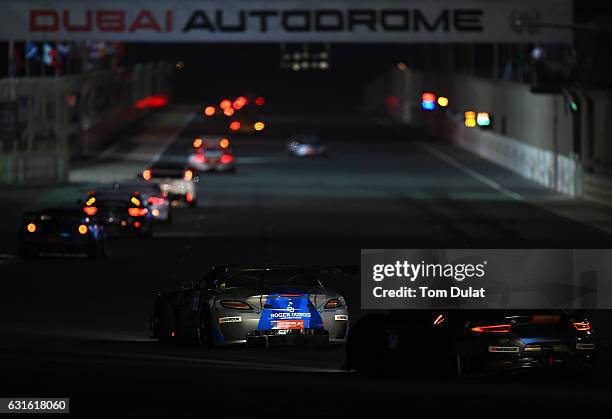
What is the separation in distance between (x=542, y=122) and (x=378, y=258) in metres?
61.9

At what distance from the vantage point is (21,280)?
3188 centimetres

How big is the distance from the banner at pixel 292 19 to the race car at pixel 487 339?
50.7 metres

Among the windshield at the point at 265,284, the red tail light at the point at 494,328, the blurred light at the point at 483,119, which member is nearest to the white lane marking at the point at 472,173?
the blurred light at the point at 483,119

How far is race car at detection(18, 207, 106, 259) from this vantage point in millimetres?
37188

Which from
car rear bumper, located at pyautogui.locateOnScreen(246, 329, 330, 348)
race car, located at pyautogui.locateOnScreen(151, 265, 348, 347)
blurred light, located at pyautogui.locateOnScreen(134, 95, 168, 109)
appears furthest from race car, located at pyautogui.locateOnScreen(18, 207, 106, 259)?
blurred light, located at pyautogui.locateOnScreen(134, 95, 168, 109)

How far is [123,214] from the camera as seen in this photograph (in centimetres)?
4503

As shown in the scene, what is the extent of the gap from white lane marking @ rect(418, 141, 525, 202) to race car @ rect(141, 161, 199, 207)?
1199cm

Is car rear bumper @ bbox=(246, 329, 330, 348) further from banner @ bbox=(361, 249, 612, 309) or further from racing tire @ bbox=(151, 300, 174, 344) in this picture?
banner @ bbox=(361, 249, 612, 309)

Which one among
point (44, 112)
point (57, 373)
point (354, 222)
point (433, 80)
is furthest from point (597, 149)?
point (433, 80)

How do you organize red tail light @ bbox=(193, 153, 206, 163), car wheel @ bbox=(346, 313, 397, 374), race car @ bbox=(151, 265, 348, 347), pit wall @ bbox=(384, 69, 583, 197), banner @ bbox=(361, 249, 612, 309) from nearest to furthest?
banner @ bbox=(361, 249, 612, 309) < car wheel @ bbox=(346, 313, 397, 374) < race car @ bbox=(151, 265, 348, 347) < pit wall @ bbox=(384, 69, 583, 197) < red tail light @ bbox=(193, 153, 206, 163)

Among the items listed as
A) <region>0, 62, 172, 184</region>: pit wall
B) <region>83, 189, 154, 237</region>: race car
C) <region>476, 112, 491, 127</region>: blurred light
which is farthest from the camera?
<region>0, 62, 172, 184</region>: pit wall

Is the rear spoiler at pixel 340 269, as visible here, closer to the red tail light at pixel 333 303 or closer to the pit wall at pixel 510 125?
the red tail light at pixel 333 303

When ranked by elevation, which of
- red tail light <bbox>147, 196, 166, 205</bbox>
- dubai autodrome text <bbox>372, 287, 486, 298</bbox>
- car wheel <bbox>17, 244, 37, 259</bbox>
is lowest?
dubai autodrome text <bbox>372, 287, 486, 298</bbox>

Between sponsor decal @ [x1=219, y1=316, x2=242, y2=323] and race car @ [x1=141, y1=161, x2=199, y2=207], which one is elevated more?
race car @ [x1=141, y1=161, x2=199, y2=207]
